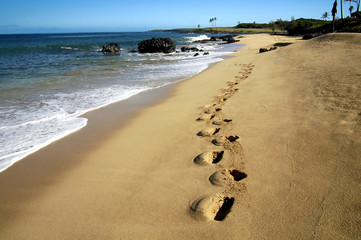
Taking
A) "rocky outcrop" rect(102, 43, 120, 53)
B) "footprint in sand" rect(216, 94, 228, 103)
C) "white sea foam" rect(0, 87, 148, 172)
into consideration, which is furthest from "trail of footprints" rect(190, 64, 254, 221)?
"rocky outcrop" rect(102, 43, 120, 53)

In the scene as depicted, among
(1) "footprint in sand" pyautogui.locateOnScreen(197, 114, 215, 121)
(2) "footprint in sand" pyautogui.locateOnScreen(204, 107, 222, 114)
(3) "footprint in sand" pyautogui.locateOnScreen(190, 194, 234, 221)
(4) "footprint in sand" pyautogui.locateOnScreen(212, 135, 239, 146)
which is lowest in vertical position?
(3) "footprint in sand" pyautogui.locateOnScreen(190, 194, 234, 221)

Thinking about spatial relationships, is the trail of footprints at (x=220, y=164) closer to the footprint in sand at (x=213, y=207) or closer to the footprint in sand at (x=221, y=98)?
the footprint in sand at (x=213, y=207)

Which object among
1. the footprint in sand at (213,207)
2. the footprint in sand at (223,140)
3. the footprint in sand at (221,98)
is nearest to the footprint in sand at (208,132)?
the footprint in sand at (223,140)

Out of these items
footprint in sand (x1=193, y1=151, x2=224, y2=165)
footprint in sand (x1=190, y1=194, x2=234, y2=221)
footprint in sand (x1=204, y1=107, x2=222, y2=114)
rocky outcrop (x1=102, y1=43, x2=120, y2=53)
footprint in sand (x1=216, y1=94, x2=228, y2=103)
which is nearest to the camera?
footprint in sand (x1=190, y1=194, x2=234, y2=221)

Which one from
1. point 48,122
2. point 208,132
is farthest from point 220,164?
point 48,122

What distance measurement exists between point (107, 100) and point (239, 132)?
460 cm

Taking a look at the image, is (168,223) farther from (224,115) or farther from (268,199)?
(224,115)

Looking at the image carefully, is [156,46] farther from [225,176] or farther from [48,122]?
[225,176]

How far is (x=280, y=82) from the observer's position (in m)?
6.31

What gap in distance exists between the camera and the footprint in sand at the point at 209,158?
2955 mm

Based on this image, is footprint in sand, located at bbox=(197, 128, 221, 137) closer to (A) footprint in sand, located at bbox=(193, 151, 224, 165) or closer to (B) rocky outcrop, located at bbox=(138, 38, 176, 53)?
(A) footprint in sand, located at bbox=(193, 151, 224, 165)

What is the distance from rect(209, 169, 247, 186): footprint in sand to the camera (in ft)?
8.14

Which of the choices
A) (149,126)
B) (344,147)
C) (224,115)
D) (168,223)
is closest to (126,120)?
(149,126)

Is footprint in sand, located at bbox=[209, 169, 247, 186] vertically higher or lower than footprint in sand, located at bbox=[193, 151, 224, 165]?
lower
